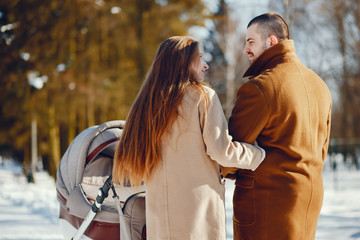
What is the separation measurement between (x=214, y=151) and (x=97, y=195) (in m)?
1.06

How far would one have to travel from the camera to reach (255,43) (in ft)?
8.92

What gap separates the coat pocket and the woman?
116 millimetres

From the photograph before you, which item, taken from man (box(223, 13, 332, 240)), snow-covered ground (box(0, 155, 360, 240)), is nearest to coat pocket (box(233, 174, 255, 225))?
man (box(223, 13, 332, 240))

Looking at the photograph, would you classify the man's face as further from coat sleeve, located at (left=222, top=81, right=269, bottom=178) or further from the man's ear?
coat sleeve, located at (left=222, top=81, right=269, bottom=178)

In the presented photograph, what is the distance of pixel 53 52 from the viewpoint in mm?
13531

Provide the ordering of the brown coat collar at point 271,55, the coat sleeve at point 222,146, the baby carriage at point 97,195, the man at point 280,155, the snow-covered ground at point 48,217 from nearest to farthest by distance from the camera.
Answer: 1. the coat sleeve at point 222,146
2. the man at point 280,155
3. the brown coat collar at point 271,55
4. the baby carriage at point 97,195
5. the snow-covered ground at point 48,217

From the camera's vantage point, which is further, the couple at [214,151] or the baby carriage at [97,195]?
the baby carriage at [97,195]

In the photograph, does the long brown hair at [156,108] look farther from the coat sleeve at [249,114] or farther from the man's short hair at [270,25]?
the man's short hair at [270,25]

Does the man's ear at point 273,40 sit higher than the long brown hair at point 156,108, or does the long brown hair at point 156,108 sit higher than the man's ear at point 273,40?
the man's ear at point 273,40

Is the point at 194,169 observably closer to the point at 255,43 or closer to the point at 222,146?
the point at 222,146

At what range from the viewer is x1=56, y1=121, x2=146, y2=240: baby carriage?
111 inches

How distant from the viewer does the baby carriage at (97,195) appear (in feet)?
9.27

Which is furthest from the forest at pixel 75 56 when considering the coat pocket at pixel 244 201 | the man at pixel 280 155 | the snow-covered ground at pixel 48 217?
the coat pocket at pixel 244 201

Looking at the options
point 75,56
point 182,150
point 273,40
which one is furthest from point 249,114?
point 75,56
